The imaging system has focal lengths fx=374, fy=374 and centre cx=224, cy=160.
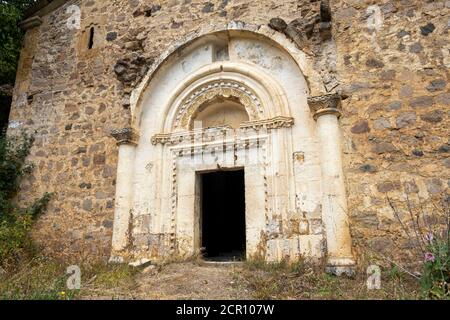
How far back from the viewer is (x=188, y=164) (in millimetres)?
5996

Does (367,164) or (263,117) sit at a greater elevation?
(263,117)

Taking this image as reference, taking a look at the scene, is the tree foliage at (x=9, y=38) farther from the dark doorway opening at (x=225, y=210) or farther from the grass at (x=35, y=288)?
the grass at (x=35, y=288)

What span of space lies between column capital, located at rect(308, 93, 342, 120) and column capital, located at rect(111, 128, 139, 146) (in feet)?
9.54

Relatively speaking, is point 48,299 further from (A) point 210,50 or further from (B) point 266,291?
(A) point 210,50

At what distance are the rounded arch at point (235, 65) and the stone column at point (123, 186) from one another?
28cm

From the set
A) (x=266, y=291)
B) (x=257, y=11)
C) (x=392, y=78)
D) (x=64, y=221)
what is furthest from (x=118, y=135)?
(x=392, y=78)

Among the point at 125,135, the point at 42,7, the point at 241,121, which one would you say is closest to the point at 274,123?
the point at 241,121

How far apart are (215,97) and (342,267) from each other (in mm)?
3275

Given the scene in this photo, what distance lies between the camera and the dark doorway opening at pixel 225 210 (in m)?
8.12

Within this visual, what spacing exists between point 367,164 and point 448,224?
3.90 ft

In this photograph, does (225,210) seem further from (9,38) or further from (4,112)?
(9,38)

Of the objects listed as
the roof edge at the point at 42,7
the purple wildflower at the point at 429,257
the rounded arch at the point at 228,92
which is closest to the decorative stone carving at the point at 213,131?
the rounded arch at the point at 228,92

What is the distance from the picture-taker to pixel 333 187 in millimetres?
4859

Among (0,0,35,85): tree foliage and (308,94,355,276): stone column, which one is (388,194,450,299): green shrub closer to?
(308,94,355,276): stone column
